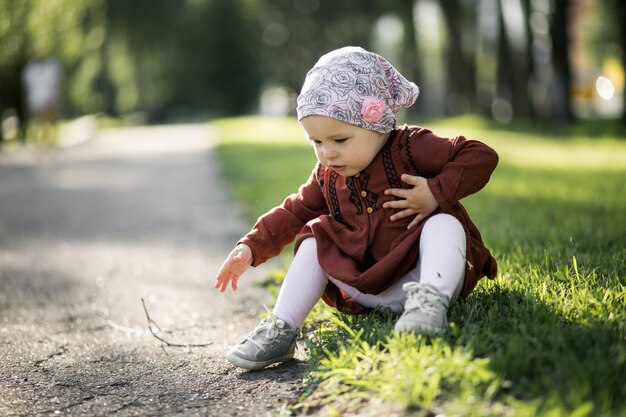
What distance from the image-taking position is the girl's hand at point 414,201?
264 centimetres

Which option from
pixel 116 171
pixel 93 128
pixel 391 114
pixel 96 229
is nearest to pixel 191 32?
pixel 93 128

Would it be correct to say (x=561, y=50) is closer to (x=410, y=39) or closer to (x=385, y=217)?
(x=410, y=39)

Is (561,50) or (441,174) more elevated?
(441,174)

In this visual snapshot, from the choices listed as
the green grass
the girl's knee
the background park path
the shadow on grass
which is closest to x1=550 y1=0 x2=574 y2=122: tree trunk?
the background park path

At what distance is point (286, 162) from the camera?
10.4 meters

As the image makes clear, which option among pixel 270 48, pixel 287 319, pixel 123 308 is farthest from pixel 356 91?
pixel 270 48

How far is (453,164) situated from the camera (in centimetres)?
263

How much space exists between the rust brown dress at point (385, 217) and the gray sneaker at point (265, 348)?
0.92 feet

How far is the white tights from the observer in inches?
98.6

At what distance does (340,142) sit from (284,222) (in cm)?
48

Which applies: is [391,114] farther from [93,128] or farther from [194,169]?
[93,128]

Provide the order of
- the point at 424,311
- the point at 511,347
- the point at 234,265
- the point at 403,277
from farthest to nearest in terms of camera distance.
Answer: the point at 234,265
the point at 403,277
the point at 424,311
the point at 511,347

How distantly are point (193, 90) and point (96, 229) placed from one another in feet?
142

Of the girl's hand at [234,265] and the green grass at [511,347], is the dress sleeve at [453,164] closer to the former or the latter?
the green grass at [511,347]
